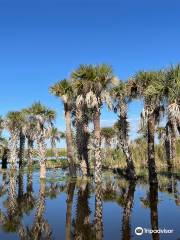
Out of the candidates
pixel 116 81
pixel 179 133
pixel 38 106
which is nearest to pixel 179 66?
pixel 179 133

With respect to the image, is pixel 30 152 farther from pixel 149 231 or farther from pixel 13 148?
pixel 149 231

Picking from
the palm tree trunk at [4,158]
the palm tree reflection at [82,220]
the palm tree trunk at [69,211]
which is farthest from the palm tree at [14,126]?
the palm tree reflection at [82,220]

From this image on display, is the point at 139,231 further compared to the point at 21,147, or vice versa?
the point at 21,147

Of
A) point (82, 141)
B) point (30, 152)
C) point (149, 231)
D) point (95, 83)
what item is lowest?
point (149, 231)

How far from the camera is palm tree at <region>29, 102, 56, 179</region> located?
149 feet

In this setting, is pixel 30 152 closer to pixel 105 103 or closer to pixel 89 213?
pixel 105 103

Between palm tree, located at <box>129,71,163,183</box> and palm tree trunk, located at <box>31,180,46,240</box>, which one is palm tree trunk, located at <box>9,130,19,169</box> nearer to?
palm tree, located at <box>129,71,163,183</box>

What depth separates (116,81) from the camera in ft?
128

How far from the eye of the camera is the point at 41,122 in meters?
45.7

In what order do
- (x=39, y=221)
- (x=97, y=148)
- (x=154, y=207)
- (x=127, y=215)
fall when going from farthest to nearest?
(x=97, y=148) → (x=154, y=207) → (x=127, y=215) → (x=39, y=221)

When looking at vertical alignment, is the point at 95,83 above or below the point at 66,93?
below

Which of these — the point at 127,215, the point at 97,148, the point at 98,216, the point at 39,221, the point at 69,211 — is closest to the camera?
the point at 39,221

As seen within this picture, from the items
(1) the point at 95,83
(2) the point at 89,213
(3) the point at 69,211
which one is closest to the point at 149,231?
(2) the point at 89,213

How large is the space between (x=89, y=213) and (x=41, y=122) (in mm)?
25450
